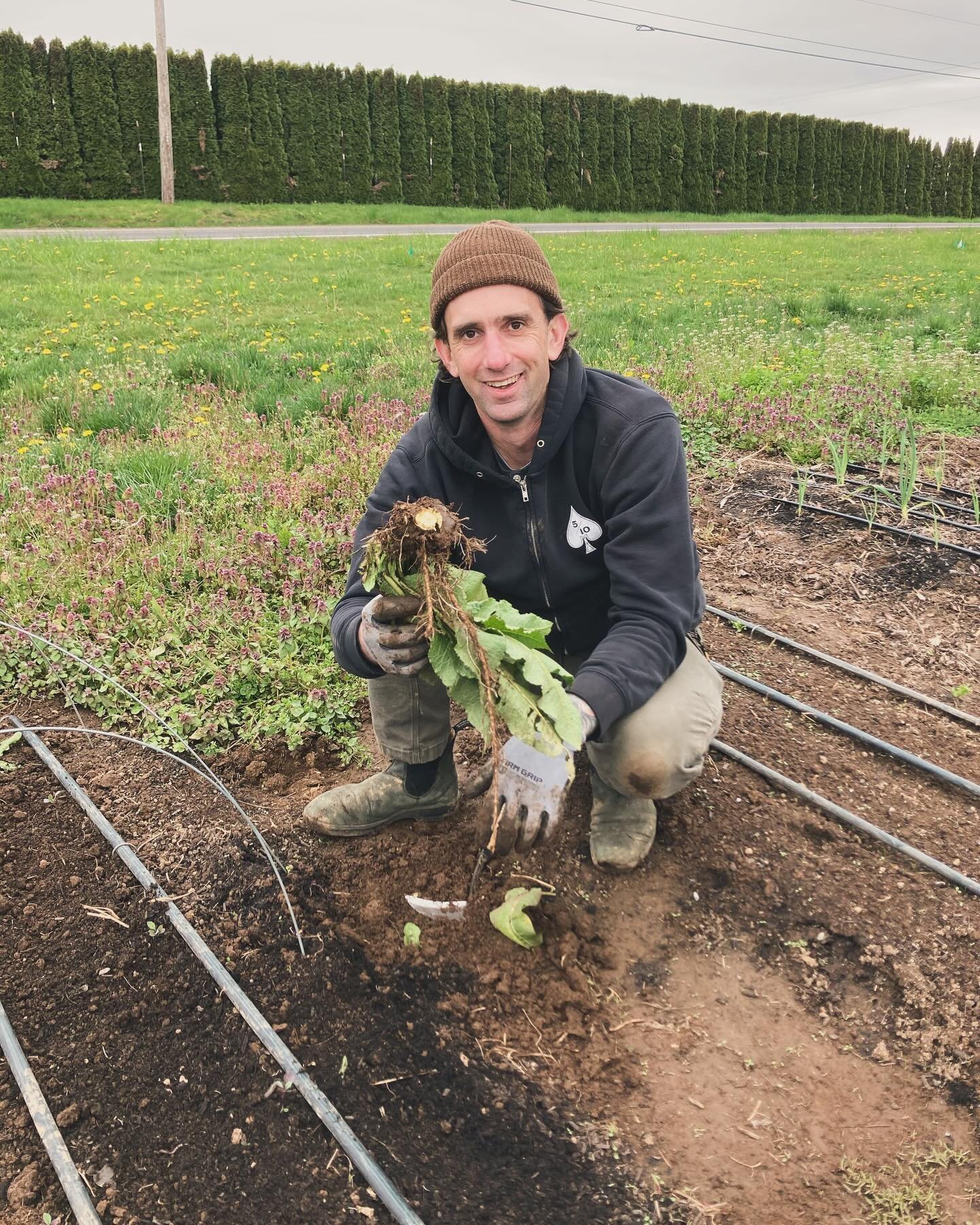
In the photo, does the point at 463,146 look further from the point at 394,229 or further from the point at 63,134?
the point at 63,134

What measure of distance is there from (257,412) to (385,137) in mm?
20200

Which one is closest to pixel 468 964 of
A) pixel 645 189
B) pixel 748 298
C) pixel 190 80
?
pixel 748 298

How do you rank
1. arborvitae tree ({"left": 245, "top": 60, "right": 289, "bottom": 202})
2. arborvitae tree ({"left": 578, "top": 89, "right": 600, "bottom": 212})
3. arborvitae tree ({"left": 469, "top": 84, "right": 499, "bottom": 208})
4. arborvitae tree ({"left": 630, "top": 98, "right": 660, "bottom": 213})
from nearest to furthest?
arborvitae tree ({"left": 245, "top": 60, "right": 289, "bottom": 202}), arborvitae tree ({"left": 469, "top": 84, "right": 499, "bottom": 208}), arborvitae tree ({"left": 578, "top": 89, "right": 600, "bottom": 212}), arborvitae tree ({"left": 630, "top": 98, "right": 660, "bottom": 213})

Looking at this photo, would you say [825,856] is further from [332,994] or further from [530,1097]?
[332,994]

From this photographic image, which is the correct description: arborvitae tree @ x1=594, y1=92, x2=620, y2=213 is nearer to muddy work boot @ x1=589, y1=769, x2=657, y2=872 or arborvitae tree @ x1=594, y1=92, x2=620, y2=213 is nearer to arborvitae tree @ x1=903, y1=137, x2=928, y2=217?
arborvitae tree @ x1=903, y1=137, x2=928, y2=217

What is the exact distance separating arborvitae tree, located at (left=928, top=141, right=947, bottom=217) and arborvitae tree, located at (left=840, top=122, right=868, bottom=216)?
330 centimetres

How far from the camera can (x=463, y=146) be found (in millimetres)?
23203

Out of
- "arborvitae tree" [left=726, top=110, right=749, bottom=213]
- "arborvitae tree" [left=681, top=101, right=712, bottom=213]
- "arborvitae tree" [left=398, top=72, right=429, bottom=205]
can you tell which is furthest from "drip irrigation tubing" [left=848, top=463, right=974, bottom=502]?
"arborvitae tree" [left=726, top=110, right=749, bottom=213]

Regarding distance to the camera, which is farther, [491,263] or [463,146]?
[463,146]

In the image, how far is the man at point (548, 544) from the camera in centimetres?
205

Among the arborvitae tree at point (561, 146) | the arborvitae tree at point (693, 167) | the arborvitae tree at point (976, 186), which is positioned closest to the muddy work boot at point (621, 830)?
the arborvitae tree at point (561, 146)

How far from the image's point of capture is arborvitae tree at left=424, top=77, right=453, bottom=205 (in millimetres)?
22641

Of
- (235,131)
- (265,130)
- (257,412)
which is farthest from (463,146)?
(257,412)

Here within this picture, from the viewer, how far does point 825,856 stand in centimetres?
241
